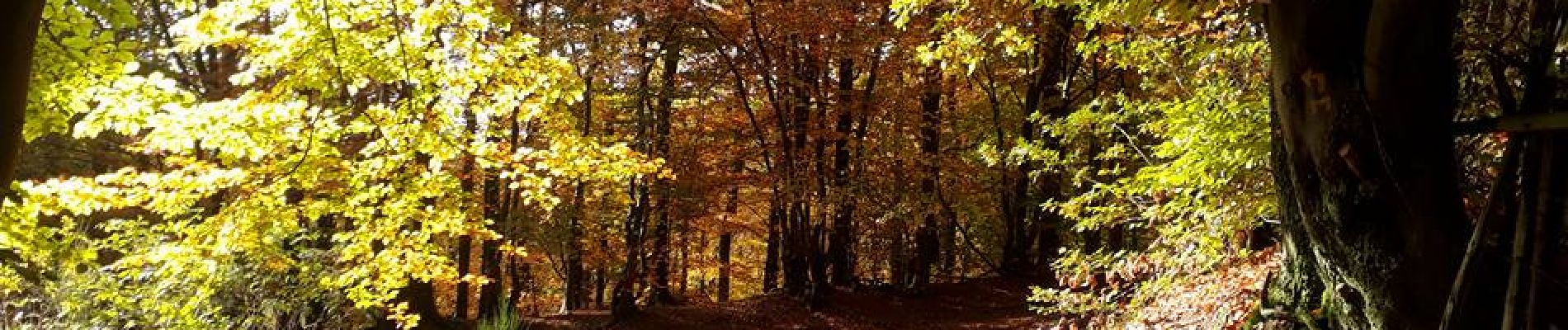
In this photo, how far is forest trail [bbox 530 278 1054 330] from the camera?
1338cm

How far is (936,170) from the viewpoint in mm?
15008

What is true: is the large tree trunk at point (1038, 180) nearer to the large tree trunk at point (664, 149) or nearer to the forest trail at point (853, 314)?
the forest trail at point (853, 314)

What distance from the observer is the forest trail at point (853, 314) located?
1338 centimetres

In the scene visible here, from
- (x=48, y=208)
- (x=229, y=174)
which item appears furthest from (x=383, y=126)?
(x=48, y=208)

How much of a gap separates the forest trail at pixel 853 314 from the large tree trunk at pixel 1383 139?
379 inches

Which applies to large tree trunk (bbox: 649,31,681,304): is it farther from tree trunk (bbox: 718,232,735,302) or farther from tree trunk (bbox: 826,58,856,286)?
tree trunk (bbox: 718,232,735,302)

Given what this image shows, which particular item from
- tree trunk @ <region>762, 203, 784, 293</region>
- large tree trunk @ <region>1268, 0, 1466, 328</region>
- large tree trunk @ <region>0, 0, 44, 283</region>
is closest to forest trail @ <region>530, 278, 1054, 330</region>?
tree trunk @ <region>762, 203, 784, 293</region>

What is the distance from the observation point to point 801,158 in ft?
45.8

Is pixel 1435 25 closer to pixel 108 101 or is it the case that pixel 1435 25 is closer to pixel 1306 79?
pixel 1306 79

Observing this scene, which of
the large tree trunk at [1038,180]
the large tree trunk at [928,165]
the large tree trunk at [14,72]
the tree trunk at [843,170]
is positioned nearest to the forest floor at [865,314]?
the large tree trunk at [928,165]

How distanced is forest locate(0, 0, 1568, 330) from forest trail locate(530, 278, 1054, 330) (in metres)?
0.09

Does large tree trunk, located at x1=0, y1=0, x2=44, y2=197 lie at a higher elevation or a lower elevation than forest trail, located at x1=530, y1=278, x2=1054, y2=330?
higher

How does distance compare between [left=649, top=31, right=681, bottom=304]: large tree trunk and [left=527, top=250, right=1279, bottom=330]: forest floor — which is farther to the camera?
[left=649, top=31, right=681, bottom=304]: large tree trunk

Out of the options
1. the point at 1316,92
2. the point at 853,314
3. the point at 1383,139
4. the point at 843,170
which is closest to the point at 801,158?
the point at 843,170
